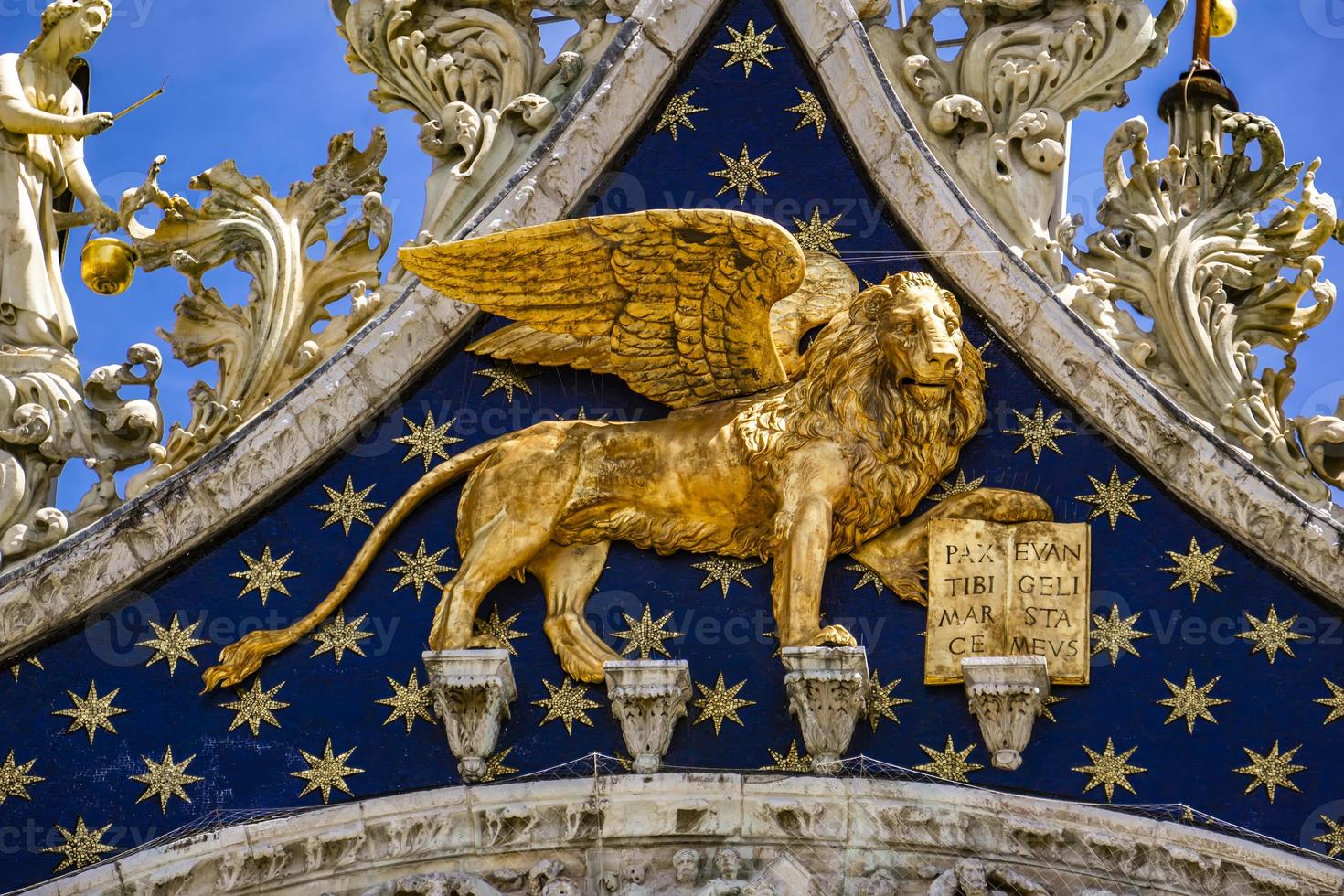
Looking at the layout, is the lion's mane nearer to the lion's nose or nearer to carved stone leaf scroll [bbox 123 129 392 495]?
the lion's nose

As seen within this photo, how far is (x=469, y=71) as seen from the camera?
613 inches

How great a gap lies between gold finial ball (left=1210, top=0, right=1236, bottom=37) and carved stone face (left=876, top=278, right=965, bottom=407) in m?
2.87

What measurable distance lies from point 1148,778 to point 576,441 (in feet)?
9.15

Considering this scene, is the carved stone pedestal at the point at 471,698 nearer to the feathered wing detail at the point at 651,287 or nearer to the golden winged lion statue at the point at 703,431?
the golden winged lion statue at the point at 703,431

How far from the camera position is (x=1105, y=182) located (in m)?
15.0

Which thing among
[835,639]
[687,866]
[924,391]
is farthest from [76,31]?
[687,866]

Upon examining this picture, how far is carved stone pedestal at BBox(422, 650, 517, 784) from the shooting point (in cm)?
1371

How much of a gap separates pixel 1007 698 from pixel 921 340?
155 cm

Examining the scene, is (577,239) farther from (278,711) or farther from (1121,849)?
(1121,849)

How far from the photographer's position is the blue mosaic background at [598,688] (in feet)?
44.3

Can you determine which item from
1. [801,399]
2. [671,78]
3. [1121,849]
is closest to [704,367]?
[801,399]

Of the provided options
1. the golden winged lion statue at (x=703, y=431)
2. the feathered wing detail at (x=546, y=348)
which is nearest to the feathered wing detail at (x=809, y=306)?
the golden winged lion statue at (x=703, y=431)

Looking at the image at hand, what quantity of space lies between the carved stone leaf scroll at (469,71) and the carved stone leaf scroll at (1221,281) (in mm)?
2515

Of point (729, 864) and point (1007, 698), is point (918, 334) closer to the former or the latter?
point (1007, 698)
